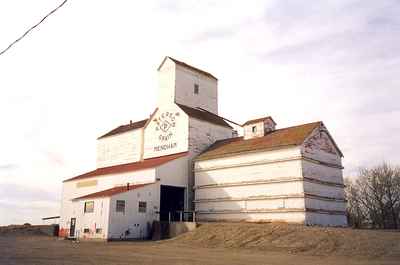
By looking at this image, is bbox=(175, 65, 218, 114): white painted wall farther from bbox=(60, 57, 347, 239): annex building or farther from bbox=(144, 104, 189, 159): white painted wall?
bbox=(144, 104, 189, 159): white painted wall

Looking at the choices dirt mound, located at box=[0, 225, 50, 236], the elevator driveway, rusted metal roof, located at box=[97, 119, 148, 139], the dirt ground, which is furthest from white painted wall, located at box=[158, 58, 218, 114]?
the elevator driveway

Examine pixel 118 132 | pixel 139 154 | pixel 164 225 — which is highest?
pixel 118 132

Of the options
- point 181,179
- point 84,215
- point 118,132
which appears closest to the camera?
point 84,215

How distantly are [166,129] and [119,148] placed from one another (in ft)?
27.6

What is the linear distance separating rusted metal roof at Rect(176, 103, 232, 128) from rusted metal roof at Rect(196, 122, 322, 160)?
405 centimetres

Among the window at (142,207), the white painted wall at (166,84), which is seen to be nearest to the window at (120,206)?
the window at (142,207)

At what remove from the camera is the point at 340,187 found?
34625mm

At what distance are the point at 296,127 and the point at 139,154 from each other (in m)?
18.3

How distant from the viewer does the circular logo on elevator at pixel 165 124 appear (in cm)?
4191

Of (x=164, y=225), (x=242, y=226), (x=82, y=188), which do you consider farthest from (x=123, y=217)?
(x=82, y=188)

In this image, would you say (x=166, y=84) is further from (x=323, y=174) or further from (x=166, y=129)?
(x=323, y=174)

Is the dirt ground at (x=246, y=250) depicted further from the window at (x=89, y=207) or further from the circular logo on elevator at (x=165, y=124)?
the circular logo on elevator at (x=165, y=124)

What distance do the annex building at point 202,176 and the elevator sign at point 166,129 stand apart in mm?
109

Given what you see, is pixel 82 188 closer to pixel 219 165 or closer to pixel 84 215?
pixel 84 215
